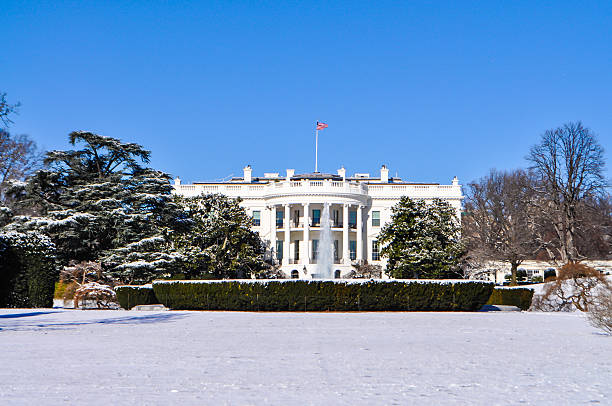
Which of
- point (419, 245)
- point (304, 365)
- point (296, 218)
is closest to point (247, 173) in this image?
point (296, 218)

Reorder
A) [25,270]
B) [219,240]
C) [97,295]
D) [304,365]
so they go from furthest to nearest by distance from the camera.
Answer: [219,240] → [97,295] → [25,270] → [304,365]

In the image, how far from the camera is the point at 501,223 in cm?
4406

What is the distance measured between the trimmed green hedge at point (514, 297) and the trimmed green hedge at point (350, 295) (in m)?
4.90

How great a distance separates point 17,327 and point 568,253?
3288cm

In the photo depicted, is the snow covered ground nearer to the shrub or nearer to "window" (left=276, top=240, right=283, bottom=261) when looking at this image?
the shrub

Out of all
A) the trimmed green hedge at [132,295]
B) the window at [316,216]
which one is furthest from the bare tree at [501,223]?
the trimmed green hedge at [132,295]

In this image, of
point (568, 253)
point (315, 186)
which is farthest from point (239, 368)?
point (315, 186)

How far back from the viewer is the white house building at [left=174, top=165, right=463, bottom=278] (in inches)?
2209

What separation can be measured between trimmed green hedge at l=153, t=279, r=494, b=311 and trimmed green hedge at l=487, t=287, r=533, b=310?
16.1 ft

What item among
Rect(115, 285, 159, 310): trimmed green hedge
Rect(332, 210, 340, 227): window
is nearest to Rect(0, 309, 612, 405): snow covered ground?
Rect(115, 285, 159, 310): trimmed green hedge

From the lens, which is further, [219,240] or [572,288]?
[219,240]

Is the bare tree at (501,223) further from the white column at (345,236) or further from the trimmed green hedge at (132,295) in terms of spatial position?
the trimmed green hedge at (132,295)

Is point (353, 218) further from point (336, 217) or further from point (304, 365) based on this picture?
point (304, 365)

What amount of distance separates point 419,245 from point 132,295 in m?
24.2
